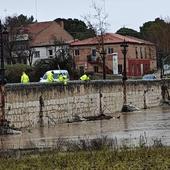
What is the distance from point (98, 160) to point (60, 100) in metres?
21.3

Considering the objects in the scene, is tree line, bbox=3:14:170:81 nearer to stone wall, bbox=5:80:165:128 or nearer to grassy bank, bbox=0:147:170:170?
stone wall, bbox=5:80:165:128

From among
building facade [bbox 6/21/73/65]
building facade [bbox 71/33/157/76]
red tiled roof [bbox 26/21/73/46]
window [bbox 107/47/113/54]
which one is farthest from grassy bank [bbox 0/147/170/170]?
red tiled roof [bbox 26/21/73/46]

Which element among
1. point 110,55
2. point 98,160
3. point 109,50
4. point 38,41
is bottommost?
point 98,160

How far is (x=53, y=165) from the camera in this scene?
39.6 ft

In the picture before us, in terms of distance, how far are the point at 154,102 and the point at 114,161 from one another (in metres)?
39.7

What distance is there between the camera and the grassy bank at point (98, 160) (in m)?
11.5

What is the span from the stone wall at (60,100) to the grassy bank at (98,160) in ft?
49.1

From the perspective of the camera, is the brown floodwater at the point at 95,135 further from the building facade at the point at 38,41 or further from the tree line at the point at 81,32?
the building facade at the point at 38,41

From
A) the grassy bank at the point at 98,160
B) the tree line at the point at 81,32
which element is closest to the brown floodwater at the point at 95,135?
the grassy bank at the point at 98,160

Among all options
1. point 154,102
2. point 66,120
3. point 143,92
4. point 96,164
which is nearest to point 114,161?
point 96,164

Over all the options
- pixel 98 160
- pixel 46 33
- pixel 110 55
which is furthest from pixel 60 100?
pixel 46 33

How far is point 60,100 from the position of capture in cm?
3359

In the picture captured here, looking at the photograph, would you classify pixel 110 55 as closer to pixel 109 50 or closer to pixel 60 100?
pixel 109 50

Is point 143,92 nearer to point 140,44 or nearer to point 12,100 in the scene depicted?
point 12,100
